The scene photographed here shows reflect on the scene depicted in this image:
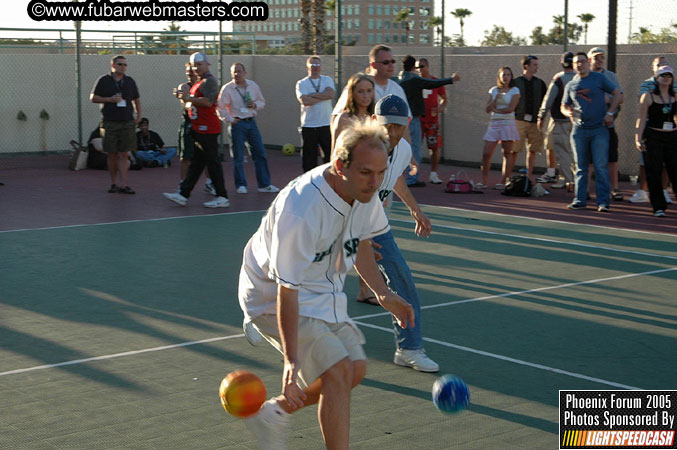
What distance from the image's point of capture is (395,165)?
6.40 m

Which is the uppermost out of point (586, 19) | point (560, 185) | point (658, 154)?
point (586, 19)

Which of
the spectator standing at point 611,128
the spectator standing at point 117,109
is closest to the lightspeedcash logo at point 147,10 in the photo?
the spectator standing at point 117,109

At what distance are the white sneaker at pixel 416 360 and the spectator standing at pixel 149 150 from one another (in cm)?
1435

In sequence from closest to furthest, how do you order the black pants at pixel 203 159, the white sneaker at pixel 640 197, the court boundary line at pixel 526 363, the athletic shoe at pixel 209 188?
1. the court boundary line at pixel 526 363
2. the black pants at pixel 203 159
3. the white sneaker at pixel 640 197
4. the athletic shoe at pixel 209 188

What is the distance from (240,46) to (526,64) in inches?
529

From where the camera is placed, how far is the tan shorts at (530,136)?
15945mm

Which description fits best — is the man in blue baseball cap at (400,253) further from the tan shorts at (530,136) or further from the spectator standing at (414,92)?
the tan shorts at (530,136)

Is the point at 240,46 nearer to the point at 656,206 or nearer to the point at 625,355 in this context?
the point at 656,206

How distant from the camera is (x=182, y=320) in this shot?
7.73 m

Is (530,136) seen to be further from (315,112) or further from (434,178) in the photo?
(315,112)

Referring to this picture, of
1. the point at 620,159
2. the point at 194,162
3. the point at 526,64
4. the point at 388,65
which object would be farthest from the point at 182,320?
the point at 620,159

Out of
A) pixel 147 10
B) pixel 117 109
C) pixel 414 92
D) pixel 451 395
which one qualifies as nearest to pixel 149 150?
pixel 147 10

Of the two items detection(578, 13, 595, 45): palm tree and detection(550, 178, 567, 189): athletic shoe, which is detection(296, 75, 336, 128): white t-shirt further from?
detection(578, 13, 595, 45): palm tree

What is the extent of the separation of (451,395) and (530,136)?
1128 centimetres
